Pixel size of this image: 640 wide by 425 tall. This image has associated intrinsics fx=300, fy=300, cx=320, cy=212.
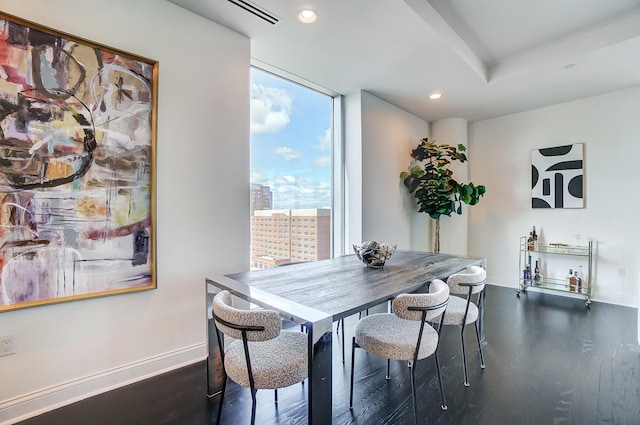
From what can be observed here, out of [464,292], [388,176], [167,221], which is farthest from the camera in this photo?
[388,176]

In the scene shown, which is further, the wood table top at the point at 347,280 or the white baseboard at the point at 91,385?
the white baseboard at the point at 91,385

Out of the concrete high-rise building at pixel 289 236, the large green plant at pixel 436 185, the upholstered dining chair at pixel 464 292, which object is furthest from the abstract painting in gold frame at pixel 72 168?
the large green plant at pixel 436 185

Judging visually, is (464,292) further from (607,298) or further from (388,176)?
(607,298)

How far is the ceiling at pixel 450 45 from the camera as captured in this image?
7.75 feet

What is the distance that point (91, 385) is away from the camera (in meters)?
1.89

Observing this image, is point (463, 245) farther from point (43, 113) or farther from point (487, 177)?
point (43, 113)

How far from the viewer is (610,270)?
12.7ft

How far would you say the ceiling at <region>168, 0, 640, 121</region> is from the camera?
2361 millimetres

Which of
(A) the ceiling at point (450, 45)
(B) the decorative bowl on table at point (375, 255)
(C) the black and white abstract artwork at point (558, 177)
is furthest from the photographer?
(C) the black and white abstract artwork at point (558, 177)

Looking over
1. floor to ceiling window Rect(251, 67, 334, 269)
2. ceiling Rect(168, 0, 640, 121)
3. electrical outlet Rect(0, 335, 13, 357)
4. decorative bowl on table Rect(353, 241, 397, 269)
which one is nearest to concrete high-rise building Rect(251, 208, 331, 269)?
floor to ceiling window Rect(251, 67, 334, 269)

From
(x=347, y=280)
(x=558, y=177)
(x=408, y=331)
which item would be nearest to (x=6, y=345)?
(x=347, y=280)

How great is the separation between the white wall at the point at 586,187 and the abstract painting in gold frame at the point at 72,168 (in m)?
4.87

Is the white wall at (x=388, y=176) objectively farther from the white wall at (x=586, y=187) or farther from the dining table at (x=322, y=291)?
the dining table at (x=322, y=291)

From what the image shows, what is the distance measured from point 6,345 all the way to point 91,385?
0.52m
